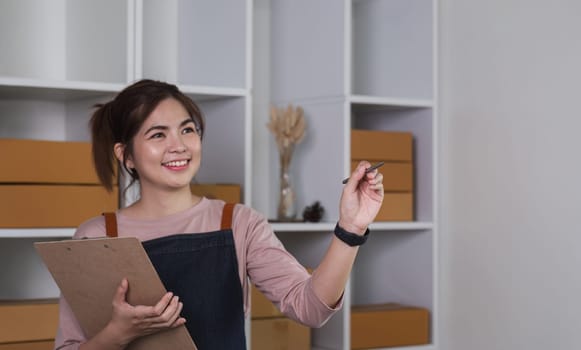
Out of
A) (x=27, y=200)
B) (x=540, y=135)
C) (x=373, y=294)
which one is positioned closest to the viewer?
(x=27, y=200)

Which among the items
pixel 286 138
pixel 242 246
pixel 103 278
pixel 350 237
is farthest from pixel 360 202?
pixel 286 138

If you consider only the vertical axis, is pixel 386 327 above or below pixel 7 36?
below

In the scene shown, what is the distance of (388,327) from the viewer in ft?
10.2

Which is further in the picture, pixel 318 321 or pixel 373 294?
pixel 373 294

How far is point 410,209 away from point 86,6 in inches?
54.3

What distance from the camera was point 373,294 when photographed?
3.47 meters

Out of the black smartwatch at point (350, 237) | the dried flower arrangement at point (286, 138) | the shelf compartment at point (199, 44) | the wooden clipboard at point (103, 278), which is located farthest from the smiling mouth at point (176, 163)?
the dried flower arrangement at point (286, 138)

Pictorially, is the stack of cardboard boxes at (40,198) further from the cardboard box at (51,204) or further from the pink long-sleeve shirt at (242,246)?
the pink long-sleeve shirt at (242,246)

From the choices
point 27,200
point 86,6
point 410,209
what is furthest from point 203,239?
point 410,209

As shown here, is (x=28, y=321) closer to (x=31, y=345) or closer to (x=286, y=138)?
(x=31, y=345)

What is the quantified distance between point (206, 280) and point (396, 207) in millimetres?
1392

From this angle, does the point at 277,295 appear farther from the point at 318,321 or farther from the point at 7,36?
the point at 7,36

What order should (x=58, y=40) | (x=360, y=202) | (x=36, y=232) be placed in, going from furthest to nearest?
(x=58, y=40)
(x=36, y=232)
(x=360, y=202)

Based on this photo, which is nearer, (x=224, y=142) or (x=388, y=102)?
(x=224, y=142)
